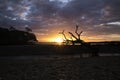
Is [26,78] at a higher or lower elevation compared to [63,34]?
lower

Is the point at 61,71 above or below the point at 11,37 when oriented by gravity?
below

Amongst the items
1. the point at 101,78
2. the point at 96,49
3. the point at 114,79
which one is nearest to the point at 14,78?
the point at 101,78

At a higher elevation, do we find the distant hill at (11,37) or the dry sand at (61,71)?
the distant hill at (11,37)

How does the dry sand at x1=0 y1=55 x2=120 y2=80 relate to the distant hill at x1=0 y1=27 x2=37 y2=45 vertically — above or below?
below

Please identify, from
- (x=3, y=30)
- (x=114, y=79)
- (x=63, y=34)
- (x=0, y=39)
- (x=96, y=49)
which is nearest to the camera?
(x=114, y=79)

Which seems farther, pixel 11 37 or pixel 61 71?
pixel 11 37

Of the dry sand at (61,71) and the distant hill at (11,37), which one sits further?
the distant hill at (11,37)

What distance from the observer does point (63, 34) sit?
130 feet

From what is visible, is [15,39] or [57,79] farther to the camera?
[15,39]

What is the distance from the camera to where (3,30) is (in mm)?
72375

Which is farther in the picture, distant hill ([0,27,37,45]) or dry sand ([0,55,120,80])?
distant hill ([0,27,37,45])

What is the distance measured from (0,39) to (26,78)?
199 feet

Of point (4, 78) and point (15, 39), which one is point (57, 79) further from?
point (15, 39)

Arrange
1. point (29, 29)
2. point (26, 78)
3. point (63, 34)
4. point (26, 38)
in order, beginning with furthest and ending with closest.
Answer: point (29, 29) → point (26, 38) → point (63, 34) → point (26, 78)
